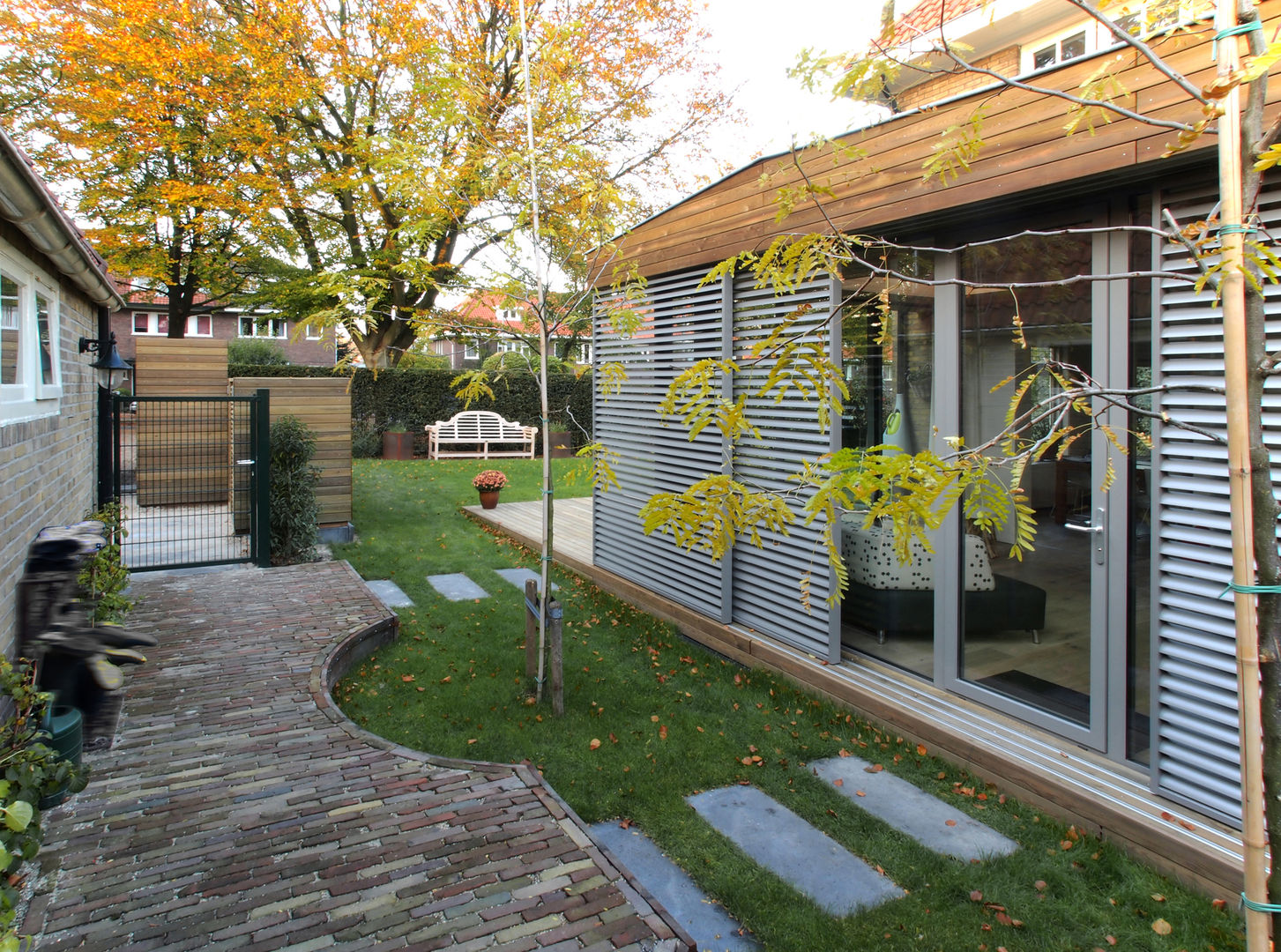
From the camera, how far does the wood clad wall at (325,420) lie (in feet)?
30.0

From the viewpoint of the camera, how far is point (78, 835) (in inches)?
122

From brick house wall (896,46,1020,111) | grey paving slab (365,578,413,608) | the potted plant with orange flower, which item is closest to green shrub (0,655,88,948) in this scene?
grey paving slab (365,578,413,608)

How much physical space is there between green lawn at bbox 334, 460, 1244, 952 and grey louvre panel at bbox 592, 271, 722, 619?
424 millimetres

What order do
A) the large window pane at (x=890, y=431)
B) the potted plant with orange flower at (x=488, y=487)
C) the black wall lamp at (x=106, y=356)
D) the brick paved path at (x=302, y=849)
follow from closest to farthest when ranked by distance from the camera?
the brick paved path at (x=302, y=849)
the large window pane at (x=890, y=431)
the black wall lamp at (x=106, y=356)
the potted plant with orange flower at (x=488, y=487)

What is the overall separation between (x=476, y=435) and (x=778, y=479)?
13.3 meters

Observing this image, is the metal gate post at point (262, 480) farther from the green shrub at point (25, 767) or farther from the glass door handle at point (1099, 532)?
the glass door handle at point (1099, 532)

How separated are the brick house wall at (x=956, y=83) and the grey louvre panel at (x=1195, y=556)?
10336 millimetres

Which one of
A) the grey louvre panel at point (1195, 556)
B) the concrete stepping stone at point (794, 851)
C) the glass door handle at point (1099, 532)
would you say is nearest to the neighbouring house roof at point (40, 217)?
the concrete stepping stone at point (794, 851)

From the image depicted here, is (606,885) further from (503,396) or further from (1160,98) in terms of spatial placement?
(503,396)

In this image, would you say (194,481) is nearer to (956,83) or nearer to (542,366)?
(542,366)

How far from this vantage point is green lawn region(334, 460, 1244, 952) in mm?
2844

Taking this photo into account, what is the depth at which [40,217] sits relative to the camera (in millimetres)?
3850

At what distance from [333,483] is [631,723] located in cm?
608

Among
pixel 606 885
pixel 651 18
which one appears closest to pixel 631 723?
pixel 606 885
